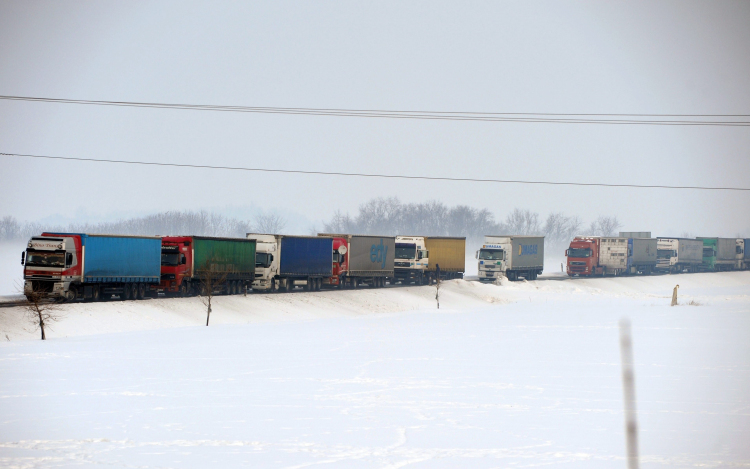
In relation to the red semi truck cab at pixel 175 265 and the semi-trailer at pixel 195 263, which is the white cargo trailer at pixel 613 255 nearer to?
the semi-trailer at pixel 195 263

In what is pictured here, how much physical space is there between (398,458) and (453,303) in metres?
45.8

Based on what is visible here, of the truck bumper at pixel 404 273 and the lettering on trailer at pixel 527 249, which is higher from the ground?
the lettering on trailer at pixel 527 249

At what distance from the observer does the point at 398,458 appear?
1359 centimetres

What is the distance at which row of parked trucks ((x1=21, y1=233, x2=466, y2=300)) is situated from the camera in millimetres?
39750

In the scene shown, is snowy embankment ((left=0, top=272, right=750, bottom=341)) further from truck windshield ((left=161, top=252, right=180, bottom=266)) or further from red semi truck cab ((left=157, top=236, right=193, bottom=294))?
truck windshield ((left=161, top=252, right=180, bottom=266))

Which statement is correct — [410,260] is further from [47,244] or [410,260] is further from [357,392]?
[357,392]

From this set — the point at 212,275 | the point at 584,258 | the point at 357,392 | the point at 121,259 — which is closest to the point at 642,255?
the point at 584,258

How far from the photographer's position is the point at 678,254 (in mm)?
99688

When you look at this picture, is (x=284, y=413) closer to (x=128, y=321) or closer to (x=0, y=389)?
(x=0, y=389)

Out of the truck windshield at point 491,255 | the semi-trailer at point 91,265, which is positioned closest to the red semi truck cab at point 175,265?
the semi-trailer at point 91,265

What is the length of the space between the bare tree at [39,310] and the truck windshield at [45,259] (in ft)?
5.61

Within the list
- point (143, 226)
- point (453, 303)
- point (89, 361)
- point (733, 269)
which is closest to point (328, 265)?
point (453, 303)

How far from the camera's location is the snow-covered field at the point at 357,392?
46.2 ft

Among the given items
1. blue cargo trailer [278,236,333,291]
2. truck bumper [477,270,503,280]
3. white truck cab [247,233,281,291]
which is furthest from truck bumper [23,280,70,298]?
truck bumper [477,270,503,280]
